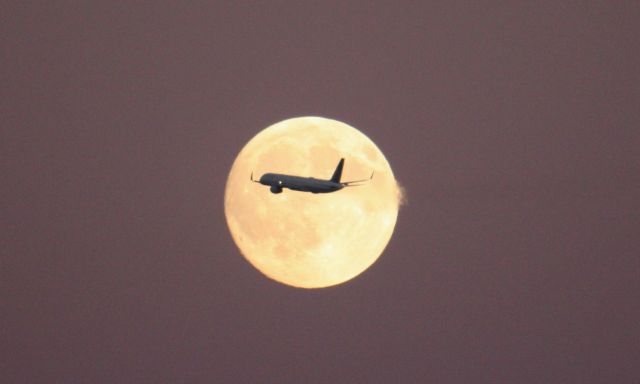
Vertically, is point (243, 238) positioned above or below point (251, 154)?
below

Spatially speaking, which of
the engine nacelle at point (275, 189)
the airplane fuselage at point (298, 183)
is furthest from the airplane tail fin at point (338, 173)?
the engine nacelle at point (275, 189)

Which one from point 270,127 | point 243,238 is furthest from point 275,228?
point 270,127

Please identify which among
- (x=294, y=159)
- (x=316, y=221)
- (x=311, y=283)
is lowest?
(x=311, y=283)

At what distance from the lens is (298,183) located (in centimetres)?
9731

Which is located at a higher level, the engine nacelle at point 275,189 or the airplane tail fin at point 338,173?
the airplane tail fin at point 338,173

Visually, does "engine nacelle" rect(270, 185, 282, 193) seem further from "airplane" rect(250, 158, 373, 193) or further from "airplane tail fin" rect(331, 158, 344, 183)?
"airplane tail fin" rect(331, 158, 344, 183)

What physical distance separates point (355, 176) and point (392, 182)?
539 cm

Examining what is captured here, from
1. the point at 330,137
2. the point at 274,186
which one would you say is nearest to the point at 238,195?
the point at 274,186

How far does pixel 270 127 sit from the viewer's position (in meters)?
101

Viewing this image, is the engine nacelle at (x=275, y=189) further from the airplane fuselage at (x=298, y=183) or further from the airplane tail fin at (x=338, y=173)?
the airplane tail fin at (x=338, y=173)

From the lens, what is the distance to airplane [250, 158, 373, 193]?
96500 millimetres

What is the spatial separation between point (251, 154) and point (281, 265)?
1195 centimetres

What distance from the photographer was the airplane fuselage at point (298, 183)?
316 ft

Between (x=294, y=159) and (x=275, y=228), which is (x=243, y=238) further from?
(x=294, y=159)
